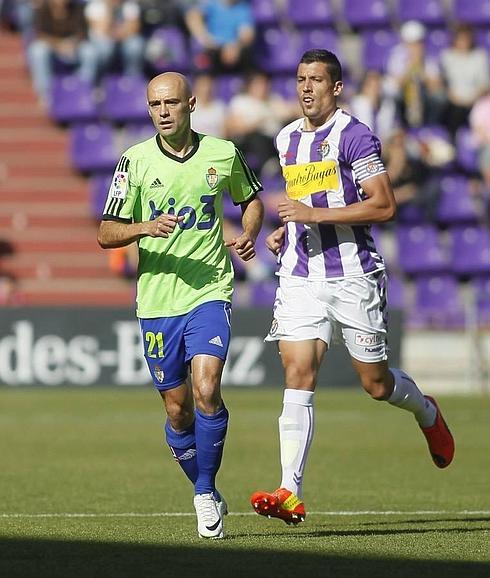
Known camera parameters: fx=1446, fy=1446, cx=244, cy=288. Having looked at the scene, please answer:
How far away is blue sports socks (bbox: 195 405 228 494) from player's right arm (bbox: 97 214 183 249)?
3.08ft

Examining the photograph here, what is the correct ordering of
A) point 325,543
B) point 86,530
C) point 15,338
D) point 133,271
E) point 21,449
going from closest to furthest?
point 325,543 → point 86,530 → point 21,449 → point 15,338 → point 133,271

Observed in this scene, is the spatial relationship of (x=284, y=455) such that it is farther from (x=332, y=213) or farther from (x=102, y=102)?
(x=102, y=102)

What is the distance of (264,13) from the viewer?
22312mm

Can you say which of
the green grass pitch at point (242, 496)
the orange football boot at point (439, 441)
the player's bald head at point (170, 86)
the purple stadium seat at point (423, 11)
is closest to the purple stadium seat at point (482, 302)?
the green grass pitch at point (242, 496)

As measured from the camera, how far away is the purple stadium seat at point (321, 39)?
21828mm

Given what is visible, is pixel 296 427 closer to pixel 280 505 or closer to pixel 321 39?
pixel 280 505

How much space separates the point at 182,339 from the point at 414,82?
1372cm

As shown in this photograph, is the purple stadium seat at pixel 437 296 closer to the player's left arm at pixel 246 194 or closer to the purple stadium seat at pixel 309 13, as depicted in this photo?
the purple stadium seat at pixel 309 13

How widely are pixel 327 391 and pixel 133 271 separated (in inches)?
135

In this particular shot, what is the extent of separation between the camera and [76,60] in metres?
21.9

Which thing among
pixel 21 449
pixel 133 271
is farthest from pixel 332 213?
pixel 133 271

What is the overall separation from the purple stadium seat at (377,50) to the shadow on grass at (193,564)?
16.0 meters

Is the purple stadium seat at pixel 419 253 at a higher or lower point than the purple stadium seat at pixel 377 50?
lower

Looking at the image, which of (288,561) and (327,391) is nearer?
(288,561)
